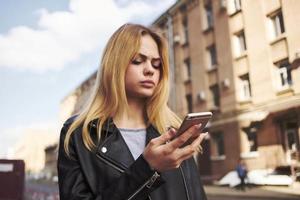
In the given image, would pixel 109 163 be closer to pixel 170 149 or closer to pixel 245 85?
pixel 170 149

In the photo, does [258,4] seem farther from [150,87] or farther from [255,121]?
[150,87]

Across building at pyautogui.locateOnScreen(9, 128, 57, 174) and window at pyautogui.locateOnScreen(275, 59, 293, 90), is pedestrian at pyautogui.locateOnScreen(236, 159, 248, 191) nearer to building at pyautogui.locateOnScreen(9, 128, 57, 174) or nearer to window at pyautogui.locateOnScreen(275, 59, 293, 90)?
window at pyautogui.locateOnScreen(275, 59, 293, 90)

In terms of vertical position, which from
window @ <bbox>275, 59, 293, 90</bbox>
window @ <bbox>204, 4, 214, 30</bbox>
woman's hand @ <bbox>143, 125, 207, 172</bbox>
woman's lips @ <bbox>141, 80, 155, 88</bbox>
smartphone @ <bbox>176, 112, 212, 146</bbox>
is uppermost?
window @ <bbox>204, 4, 214, 30</bbox>

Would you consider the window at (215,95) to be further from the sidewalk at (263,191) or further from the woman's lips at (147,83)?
the woman's lips at (147,83)

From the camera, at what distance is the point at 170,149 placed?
2.81ft

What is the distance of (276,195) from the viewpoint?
267cm

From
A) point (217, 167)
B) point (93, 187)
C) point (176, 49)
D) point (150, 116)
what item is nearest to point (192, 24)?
point (176, 49)

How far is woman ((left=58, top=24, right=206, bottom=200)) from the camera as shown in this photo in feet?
3.12

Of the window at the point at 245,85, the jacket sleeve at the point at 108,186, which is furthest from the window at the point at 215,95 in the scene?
the jacket sleeve at the point at 108,186

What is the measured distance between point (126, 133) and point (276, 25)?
1699 millimetres

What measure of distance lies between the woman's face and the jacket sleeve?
242 mm

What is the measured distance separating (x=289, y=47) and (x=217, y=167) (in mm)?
2073

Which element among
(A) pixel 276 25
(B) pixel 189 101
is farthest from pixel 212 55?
(A) pixel 276 25

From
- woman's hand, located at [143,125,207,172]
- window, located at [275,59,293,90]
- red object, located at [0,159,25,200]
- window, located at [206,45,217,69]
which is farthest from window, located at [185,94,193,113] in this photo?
woman's hand, located at [143,125,207,172]
